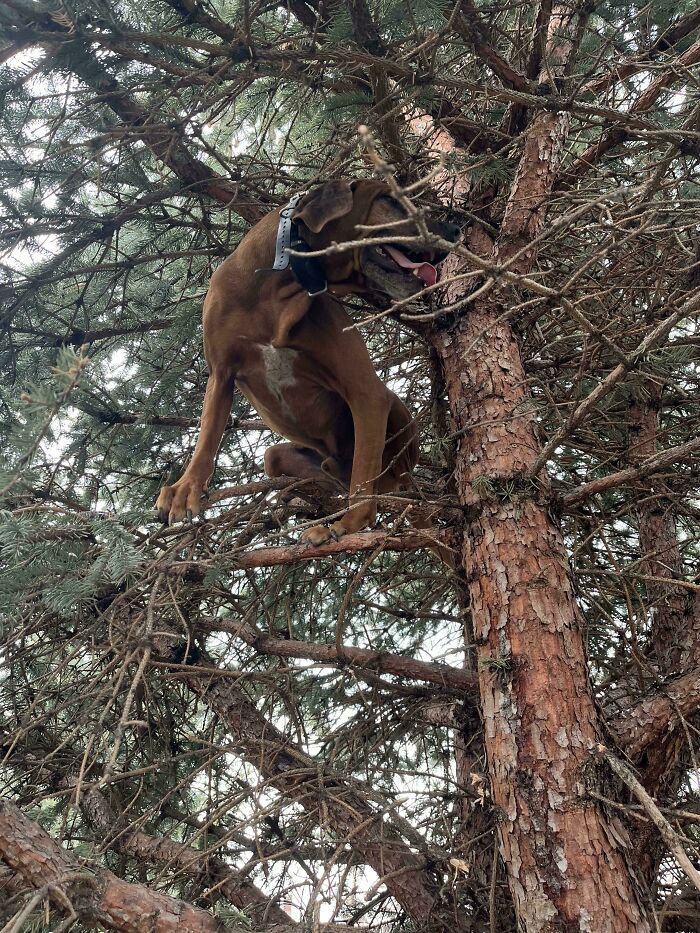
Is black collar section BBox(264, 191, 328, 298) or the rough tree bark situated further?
black collar section BBox(264, 191, 328, 298)

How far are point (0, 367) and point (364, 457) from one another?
206 cm

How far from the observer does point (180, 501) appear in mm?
3600

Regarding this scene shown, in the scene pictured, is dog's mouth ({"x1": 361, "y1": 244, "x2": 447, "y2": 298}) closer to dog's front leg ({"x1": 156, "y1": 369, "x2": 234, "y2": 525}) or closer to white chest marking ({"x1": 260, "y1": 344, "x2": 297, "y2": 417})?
white chest marking ({"x1": 260, "y1": 344, "x2": 297, "y2": 417})

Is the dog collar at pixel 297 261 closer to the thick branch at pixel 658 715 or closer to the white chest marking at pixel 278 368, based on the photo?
the white chest marking at pixel 278 368

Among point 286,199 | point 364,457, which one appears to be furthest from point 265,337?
point 286,199

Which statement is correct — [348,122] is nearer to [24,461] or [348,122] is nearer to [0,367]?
[0,367]

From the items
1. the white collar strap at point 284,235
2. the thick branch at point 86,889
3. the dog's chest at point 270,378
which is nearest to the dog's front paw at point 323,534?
the dog's chest at point 270,378

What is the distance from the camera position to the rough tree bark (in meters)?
2.59

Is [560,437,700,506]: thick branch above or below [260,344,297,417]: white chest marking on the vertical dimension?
below

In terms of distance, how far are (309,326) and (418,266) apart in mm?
582

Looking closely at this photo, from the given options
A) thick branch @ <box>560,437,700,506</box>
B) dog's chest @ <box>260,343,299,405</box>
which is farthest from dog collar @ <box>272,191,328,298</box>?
thick branch @ <box>560,437,700,506</box>

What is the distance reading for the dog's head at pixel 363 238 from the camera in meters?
3.57

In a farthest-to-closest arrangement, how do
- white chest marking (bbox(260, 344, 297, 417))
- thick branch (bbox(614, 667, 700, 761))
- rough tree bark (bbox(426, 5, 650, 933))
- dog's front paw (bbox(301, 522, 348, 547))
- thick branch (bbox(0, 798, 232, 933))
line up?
white chest marking (bbox(260, 344, 297, 417)), dog's front paw (bbox(301, 522, 348, 547)), thick branch (bbox(614, 667, 700, 761)), rough tree bark (bbox(426, 5, 650, 933)), thick branch (bbox(0, 798, 232, 933))

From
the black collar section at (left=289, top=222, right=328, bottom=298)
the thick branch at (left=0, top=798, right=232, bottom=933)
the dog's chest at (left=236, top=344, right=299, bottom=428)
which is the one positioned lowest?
the thick branch at (left=0, top=798, right=232, bottom=933)
